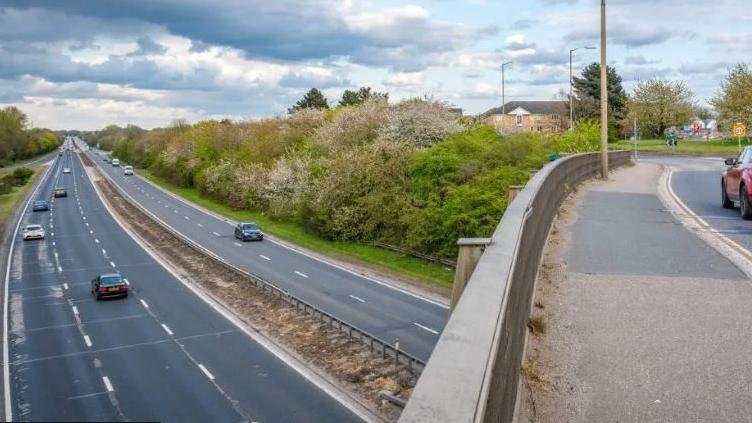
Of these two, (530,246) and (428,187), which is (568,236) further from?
(428,187)

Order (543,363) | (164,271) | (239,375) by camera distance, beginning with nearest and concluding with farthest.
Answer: (543,363)
(239,375)
(164,271)

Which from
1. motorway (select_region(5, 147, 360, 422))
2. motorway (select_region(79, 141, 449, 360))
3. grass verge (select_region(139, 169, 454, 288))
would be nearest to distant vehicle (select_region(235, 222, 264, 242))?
motorway (select_region(79, 141, 449, 360))

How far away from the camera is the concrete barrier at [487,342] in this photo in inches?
135

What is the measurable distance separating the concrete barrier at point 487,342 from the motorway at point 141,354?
1.52 metres

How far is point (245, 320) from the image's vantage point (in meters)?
31.3

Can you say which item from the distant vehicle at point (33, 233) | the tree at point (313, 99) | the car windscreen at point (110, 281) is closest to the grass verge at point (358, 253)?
the car windscreen at point (110, 281)

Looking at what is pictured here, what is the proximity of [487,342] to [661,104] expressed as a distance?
352ft

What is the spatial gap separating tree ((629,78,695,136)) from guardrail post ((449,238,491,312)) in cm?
10092

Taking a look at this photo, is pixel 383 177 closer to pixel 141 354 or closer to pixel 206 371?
pixel 141 354

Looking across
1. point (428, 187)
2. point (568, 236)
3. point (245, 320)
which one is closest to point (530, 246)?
point (568, 236)

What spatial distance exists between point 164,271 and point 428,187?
17.6 meters

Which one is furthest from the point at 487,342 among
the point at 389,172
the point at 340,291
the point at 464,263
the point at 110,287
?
the point at 389,172

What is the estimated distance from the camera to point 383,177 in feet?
173

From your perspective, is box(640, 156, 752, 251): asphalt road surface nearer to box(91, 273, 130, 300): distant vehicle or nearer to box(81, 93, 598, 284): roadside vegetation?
box(81, 93, 598, 284): roadside vegetation
